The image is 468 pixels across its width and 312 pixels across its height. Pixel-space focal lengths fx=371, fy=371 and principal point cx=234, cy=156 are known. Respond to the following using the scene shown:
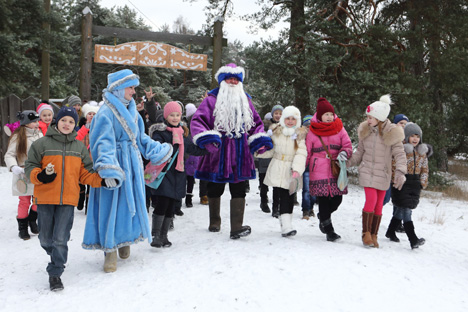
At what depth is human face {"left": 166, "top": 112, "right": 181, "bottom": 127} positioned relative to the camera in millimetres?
4812

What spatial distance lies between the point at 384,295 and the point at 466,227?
4196 millimetres

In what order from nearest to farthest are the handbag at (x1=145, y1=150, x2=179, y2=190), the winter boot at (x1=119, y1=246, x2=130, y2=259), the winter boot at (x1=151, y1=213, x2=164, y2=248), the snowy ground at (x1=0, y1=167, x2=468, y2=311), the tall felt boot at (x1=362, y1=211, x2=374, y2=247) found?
the snowy ground at (x1=0, y1=167, x2=468, y2=311), the winter boot at (x1=119, y1=246, x2=130, y2=259), the handbag at (x1=145, y1=150, x2=179, y2=190), the winter boot at (x1=151, y1=213, x2=164, y2=248), the tall felt boot at (x1=362, y1=211, x2=374, y2=247)

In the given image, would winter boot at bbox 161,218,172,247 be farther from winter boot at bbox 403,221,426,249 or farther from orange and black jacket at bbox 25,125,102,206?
winter boot at bbox 403,221,426,249

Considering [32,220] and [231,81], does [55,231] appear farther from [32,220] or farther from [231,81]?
[231,81]

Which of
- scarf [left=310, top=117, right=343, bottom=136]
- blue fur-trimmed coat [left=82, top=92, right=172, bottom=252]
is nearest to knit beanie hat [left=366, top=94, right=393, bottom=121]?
scarf [left=310, top=117, right=343, bottom=136]

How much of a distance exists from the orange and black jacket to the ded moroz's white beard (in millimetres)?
1769

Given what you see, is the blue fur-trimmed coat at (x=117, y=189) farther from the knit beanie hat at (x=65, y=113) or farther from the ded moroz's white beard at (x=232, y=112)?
the ded moroz's white beard at (x=232, y=112)

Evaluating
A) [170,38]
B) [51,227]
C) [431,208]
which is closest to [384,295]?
[51,227]

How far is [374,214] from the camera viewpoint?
4.93m

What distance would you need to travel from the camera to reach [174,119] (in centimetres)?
482

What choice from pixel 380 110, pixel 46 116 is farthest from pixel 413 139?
pixel 46 116

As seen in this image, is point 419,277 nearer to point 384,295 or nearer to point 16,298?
point 384,295

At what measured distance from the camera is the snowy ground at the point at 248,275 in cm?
321

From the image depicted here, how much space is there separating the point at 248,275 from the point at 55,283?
1.82 m
